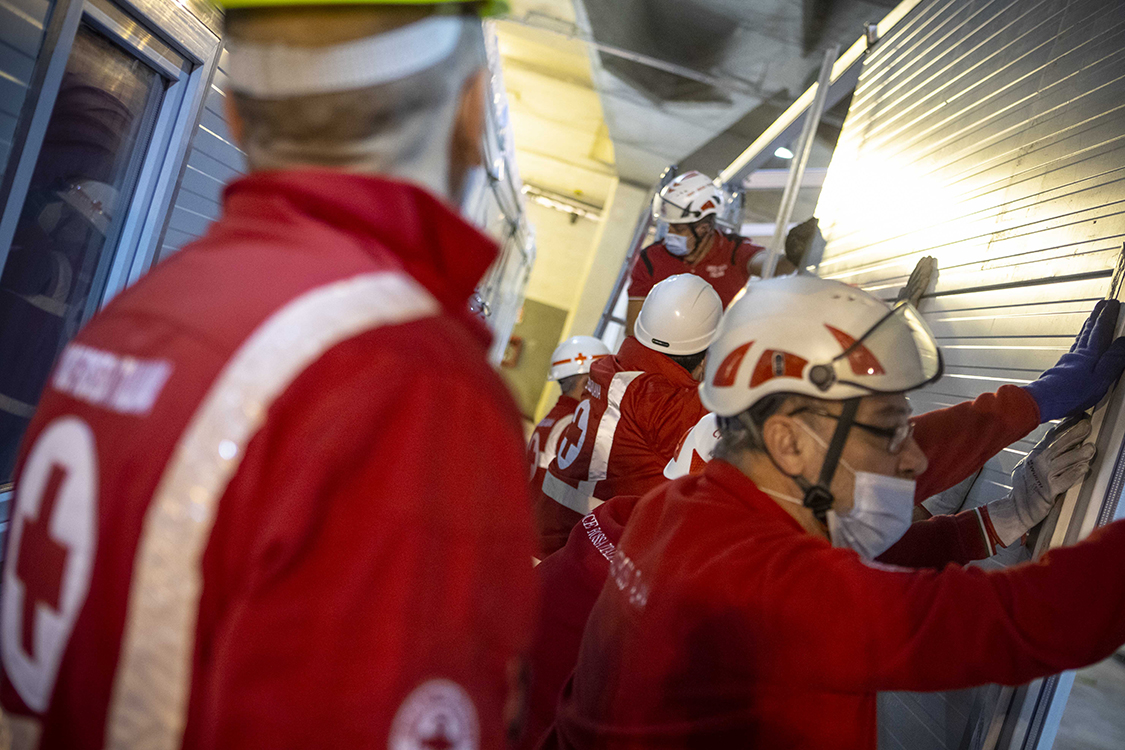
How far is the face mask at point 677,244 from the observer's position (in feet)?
25.0

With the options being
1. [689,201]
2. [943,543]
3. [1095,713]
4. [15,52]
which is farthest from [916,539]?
A: [1095,713]

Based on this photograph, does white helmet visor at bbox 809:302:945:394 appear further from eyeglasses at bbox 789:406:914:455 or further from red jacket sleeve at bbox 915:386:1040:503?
red jacket sleeve at bbox 915:386:1040:503

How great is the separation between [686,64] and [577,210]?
1318 centimetres

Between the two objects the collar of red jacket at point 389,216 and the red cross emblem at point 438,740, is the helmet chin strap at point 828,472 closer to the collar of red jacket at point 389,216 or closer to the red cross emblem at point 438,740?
the collar of red jacket at point 389,216

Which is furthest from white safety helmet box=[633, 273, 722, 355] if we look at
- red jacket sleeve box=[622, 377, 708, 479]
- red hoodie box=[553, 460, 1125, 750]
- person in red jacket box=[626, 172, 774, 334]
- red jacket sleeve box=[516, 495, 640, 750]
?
red hoodie box=[553, 460, 1125, 750]

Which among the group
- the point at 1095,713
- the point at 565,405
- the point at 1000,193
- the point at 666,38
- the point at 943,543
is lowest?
the point at 1095,713

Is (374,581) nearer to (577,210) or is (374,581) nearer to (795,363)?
(795,363)

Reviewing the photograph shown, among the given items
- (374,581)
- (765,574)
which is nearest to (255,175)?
(374,581)

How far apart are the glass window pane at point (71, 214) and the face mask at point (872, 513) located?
3401 millimetres

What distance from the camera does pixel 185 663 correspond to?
0.88m

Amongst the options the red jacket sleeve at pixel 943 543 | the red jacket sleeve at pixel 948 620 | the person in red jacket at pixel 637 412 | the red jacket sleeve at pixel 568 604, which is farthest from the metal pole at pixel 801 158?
the red jacket sleeve at pixel 948 620

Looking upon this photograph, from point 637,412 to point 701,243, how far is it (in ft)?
10.1

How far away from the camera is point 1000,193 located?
3670 millimetres

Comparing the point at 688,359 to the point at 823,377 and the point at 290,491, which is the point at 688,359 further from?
the point at 290,491
